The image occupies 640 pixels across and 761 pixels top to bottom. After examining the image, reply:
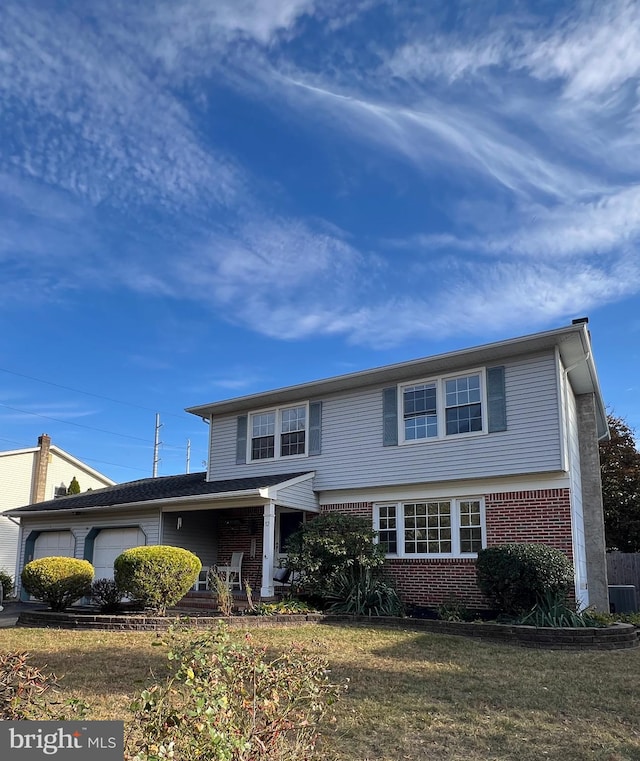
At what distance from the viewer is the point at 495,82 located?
449 inches

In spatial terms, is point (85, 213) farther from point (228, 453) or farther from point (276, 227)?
point (228, 453)

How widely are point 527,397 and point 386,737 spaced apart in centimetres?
912

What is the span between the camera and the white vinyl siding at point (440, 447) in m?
12.9

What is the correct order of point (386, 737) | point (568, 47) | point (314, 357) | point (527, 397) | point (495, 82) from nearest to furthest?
1. point (386, 737)
2. point (568, 47)
3. point (495, 82)
4. point (527, 397)
5. point (314, 357)

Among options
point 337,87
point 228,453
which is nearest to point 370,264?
point 337,87

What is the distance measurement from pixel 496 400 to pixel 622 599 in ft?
20.9

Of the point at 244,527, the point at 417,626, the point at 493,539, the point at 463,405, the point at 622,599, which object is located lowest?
the point at 417,626

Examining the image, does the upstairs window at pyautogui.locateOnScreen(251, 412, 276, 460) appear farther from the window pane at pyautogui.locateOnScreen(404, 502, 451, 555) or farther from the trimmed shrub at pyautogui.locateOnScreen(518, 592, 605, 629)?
the trimmed shrub at pyautogui.locateOnScreen(518, 592, 605, 629)

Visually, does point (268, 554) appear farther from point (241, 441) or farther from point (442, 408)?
point (442, 408)

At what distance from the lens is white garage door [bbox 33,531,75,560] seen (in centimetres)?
1934

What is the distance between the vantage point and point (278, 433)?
1716 cm

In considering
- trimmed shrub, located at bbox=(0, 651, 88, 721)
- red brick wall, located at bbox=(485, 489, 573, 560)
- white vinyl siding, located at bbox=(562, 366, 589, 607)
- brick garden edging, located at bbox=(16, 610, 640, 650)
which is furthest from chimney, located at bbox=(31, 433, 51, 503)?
trimmed shrub, located at bbox=(0, 651, 88, 721)

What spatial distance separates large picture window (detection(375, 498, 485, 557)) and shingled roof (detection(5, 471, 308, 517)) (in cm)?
257

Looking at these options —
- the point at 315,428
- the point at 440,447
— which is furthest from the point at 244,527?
the point at 440,447
